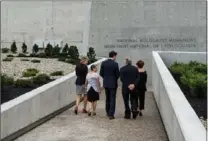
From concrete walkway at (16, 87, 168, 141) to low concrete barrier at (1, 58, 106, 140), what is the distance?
26cm

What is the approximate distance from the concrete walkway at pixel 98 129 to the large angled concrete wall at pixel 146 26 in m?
10.8

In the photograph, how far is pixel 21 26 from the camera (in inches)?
1187

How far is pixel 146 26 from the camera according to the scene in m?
23.3

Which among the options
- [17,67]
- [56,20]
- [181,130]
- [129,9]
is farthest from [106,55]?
[181,130]

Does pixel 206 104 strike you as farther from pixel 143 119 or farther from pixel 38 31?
pixel 38 31

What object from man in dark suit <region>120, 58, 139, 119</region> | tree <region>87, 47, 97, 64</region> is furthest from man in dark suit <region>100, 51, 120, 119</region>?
tree <region>87, 47, 97, 64</region>

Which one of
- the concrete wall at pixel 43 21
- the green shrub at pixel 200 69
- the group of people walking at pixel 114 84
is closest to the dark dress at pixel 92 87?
the group of people walking at pixel 114 84

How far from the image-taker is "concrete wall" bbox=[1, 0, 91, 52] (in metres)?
29.4

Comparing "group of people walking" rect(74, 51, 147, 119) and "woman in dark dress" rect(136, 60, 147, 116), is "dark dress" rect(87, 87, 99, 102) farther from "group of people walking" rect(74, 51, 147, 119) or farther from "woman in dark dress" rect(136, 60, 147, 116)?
"woman in dark dress" rect(136, 60, 147, 116)

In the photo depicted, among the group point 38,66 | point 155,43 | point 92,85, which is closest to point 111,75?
point 92,85

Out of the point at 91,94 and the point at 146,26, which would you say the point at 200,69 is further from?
the point at 91,94

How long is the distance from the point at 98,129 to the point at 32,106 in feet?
5.03

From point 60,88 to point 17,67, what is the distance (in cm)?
787

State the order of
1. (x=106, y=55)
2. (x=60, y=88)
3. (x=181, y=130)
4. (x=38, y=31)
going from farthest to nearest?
(x=38, y=31), (x=106, y=55), (x=60, y=88), (x=181, y=130)
